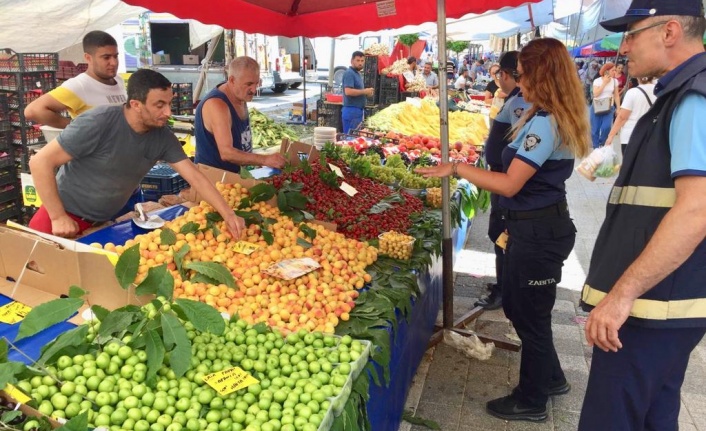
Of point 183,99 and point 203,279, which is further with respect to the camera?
point 183,99

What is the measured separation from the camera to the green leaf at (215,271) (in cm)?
242

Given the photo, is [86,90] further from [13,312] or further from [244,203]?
[13,312]

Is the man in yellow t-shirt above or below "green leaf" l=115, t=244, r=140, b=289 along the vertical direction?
above

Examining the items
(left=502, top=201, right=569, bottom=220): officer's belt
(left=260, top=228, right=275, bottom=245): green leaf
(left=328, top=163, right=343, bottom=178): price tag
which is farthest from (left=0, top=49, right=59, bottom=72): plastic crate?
(left=502, top=201, right=569, bottom=220): officer's belt

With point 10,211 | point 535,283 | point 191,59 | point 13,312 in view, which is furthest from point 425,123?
point 191,59

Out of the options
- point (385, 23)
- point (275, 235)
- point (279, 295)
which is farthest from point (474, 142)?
point (279, 295)

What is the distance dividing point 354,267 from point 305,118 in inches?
341

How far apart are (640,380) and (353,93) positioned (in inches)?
311

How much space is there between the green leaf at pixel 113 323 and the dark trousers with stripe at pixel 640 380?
1832 mm

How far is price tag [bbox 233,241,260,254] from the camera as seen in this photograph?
9.18 ft

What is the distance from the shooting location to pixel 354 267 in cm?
288

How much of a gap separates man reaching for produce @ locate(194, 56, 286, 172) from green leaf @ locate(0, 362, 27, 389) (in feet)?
8.34

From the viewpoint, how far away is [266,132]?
25.3 ft

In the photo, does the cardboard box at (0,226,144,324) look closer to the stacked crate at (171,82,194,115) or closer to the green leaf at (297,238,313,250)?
the green leaf at (297,238,313,250)
